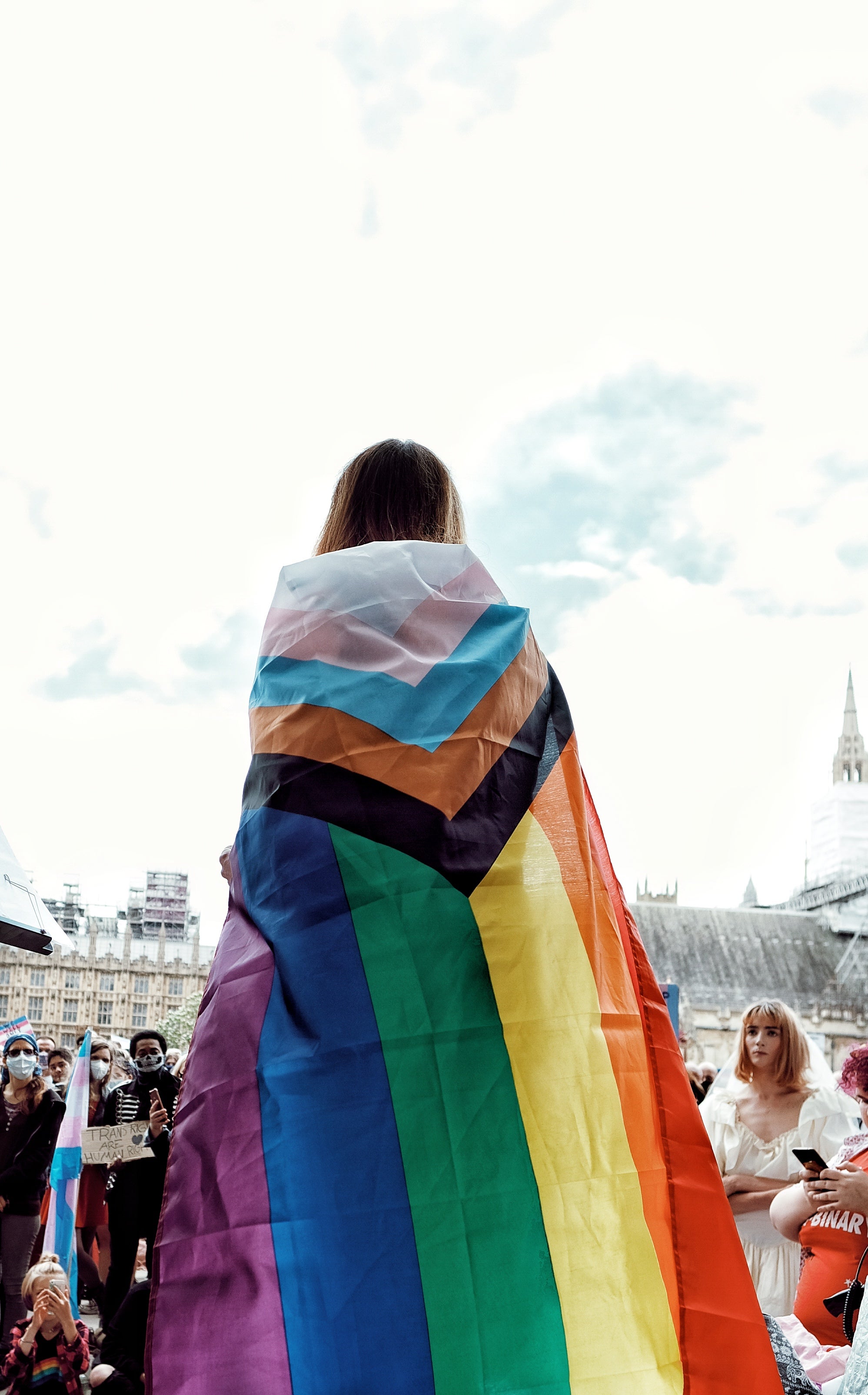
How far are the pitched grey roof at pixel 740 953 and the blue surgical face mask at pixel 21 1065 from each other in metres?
39.1

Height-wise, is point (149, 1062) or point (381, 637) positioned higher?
point (381, 637)

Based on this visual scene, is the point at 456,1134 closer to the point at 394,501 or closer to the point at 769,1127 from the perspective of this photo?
the point at 394,501

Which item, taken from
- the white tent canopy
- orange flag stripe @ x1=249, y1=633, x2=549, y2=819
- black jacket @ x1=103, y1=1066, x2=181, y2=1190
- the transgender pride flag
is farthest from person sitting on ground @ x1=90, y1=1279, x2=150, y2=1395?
orange flag stripe @ x1=249, y1=633, x2=549, y2=819

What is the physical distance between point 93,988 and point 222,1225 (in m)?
58.3

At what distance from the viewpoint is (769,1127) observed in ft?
13.3

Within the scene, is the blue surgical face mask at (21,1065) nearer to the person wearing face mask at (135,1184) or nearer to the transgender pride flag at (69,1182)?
the transgender pride flag at (69,1182)

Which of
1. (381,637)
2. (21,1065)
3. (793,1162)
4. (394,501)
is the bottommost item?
(793,1162)

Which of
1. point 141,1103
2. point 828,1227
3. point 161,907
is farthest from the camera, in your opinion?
point 161,907

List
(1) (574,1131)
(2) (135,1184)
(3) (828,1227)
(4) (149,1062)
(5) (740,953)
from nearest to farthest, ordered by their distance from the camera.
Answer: (1) (574,1131) < (3) (828,1227) < (2) (135,1184) < (4) (149,1062) < (5) (740,953)

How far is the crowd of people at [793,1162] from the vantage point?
280 centimetres

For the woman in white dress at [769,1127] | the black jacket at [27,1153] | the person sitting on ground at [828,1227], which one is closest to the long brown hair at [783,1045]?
the woman in white dress at [769,1127]

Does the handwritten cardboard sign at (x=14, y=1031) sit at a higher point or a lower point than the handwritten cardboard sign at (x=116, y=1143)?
higher

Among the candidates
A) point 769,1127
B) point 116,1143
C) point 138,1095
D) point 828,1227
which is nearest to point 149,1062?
point 138,1095

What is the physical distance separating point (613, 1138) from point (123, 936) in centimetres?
6046
